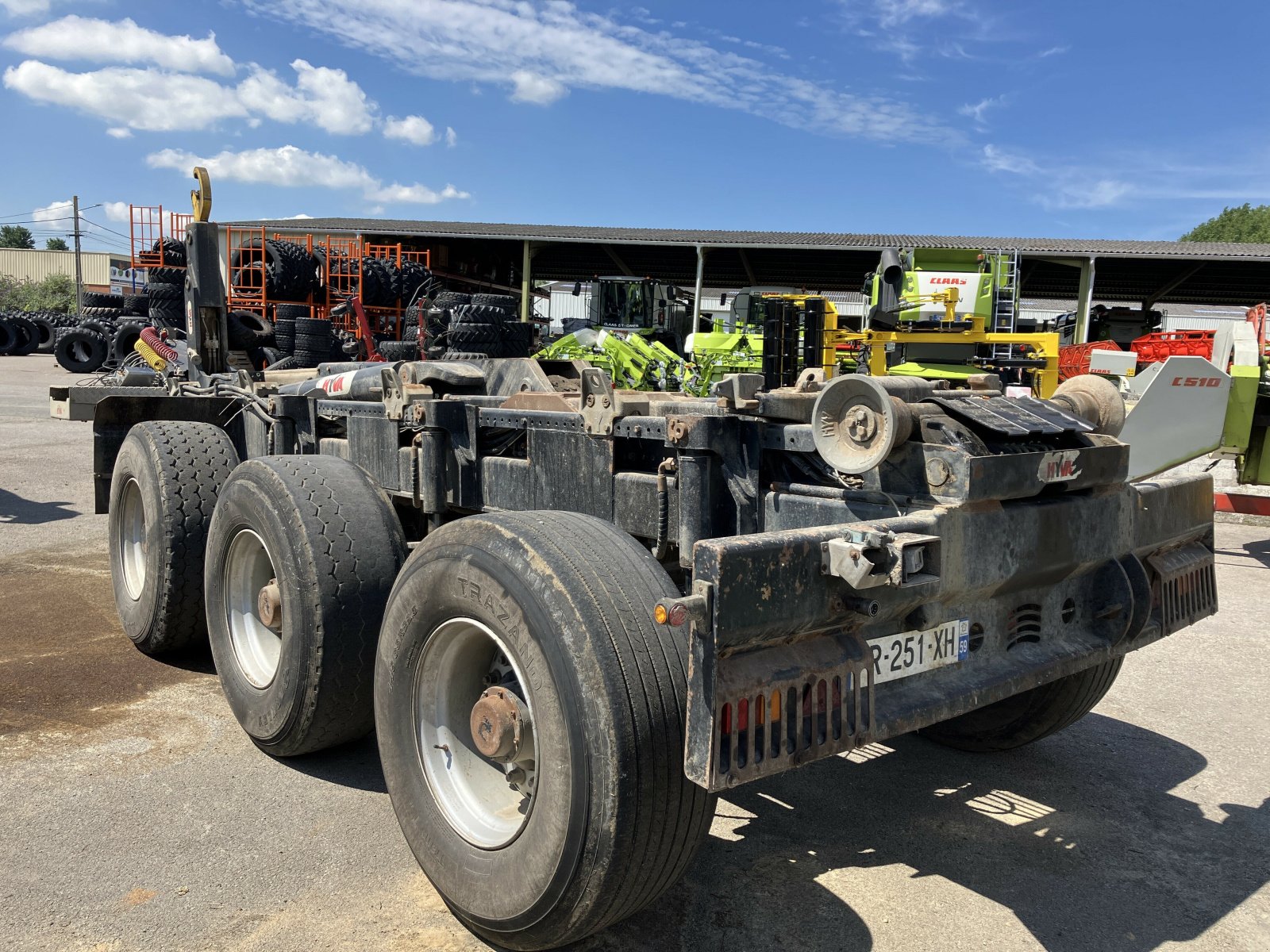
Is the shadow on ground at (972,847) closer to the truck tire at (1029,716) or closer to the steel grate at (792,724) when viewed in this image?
the truck tire at (1029,716)

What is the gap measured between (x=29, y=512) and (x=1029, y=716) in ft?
27.6

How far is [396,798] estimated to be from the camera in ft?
9.71

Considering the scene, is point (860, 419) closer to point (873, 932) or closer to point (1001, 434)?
point (1001, 434)

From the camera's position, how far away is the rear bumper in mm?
2191

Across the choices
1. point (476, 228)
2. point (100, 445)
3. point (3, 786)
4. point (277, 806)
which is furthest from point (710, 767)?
point (476, 228)

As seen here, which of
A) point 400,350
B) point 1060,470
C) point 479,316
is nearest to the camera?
point 1060,470

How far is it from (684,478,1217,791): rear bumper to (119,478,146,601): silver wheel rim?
4.21 m

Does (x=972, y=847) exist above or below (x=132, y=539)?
below

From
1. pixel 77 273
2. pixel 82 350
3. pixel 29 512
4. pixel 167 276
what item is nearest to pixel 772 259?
pixel 167 276

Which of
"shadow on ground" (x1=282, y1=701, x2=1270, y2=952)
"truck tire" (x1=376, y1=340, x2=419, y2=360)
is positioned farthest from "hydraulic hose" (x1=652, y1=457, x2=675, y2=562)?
"truck tire" (x1=376, y1=340, x2=419, y2=360)

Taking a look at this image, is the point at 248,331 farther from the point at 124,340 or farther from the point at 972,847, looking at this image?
the point at 972,847

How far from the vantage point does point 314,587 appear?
3.43 m

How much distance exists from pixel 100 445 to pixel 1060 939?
5.38 m

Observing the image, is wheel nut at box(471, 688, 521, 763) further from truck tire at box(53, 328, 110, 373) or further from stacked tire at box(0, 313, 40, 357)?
stacked tire at box(0, 313, 40, 357)
